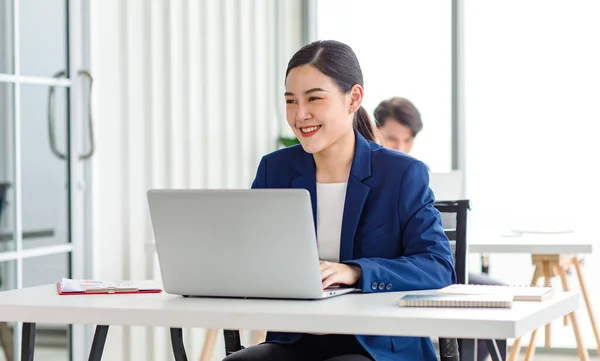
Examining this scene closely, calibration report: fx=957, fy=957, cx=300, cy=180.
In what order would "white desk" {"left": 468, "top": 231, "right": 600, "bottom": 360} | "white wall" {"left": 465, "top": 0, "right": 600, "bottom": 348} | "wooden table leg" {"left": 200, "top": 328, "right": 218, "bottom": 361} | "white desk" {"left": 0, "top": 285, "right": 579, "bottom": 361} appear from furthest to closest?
"white wall" {"left": 465, "top": 0, "right": 600, "bottom": 348}, "wooden table leg" {"left": 200, "top": 328, "right": 218, "bottom": 361}, "white desk" {"left": 468, "top": 231, "right": 600, "bottom": 360}, "white desk" {"left": 0, "top": 285, "right": 579, "bottom": 361}

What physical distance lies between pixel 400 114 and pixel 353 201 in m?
2.08

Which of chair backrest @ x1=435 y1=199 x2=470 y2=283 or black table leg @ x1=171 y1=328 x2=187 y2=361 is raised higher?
chair backrest @ x1=435 y1=199 x2=470 y2=283

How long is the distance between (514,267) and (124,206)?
2.36 m

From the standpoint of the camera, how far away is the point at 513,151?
17.1 feet

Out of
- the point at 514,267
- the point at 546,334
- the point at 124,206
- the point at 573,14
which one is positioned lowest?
the point at 546,334

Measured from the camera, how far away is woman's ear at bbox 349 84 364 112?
235cm

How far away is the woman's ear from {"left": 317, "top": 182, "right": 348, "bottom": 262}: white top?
0.67ft

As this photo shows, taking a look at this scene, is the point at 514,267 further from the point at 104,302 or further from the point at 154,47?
the point at 104,302

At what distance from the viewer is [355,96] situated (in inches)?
92.9

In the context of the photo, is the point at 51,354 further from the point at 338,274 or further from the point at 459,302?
the point at 459,302

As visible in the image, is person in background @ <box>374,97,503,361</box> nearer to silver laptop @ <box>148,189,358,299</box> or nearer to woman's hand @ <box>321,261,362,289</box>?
woman's hand @ <box>321,261,362,289</box>

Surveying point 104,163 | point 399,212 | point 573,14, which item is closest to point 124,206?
point 104,163

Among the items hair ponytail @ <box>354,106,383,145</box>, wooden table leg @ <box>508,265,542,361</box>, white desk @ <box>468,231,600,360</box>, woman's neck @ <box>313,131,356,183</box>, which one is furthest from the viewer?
wooden table leg @ <box>508,265,542,361</box>

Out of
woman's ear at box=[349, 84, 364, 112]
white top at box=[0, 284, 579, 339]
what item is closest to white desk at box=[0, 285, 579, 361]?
white top at box=[0, 284, 579, 339]
